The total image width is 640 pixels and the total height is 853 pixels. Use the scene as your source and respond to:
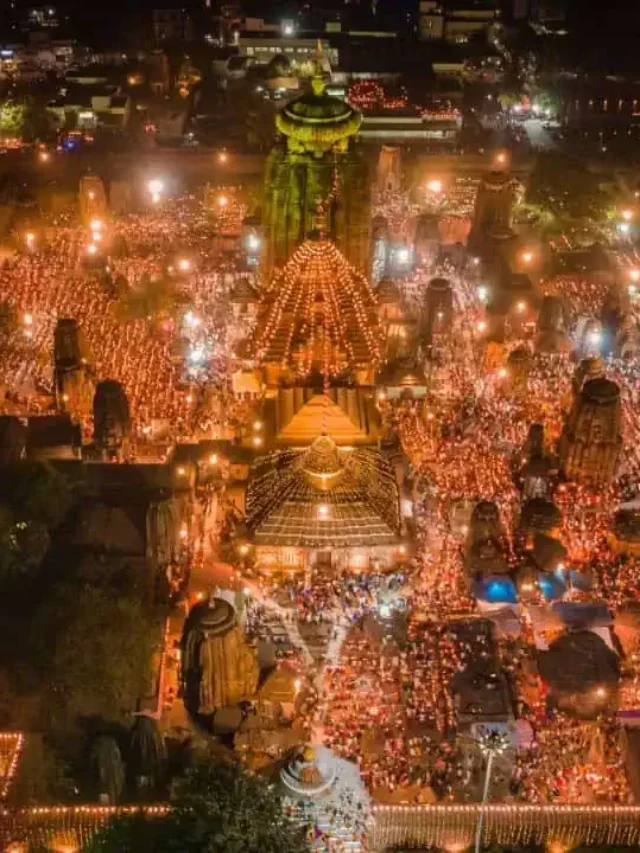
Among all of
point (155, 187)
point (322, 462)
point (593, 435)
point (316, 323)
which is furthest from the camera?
point (155, 187)

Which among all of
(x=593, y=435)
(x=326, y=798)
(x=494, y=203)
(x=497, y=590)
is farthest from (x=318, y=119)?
(x=326, y=798)

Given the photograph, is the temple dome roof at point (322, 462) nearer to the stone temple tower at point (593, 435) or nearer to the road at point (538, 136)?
the stone temple tower at point (593, 435)

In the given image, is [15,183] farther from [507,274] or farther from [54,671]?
[54,671]

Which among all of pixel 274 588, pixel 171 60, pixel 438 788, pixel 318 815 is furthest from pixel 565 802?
pixel 171 60

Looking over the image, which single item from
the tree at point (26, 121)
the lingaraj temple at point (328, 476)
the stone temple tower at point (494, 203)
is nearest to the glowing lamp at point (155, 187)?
the tree at point (26, 121)

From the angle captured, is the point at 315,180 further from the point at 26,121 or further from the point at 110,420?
the point at 26,121

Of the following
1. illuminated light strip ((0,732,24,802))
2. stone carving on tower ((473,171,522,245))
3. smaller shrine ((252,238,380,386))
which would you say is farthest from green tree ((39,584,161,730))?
stone carving on tower ((473,171,522,245))

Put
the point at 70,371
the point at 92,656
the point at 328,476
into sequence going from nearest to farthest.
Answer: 1. the point at 92,656
2. the point at 328,476
3. the point at 70,371
